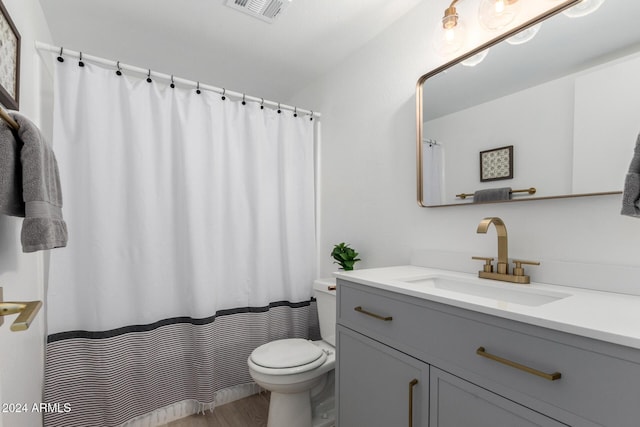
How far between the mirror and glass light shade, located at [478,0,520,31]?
7 centimetres

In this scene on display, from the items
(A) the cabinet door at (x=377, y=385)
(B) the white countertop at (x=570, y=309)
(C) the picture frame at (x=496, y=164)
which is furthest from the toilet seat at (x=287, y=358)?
(C) the picture frame at (x=496, y=164)

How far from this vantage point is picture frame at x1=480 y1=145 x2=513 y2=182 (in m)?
1.23

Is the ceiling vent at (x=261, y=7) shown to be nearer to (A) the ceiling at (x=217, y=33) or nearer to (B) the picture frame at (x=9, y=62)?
(A) the ceiling at (x=217, y=33)

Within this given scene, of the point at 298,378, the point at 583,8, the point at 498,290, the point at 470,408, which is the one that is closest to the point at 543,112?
the point at 583,8

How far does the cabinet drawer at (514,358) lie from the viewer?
60 centimetres

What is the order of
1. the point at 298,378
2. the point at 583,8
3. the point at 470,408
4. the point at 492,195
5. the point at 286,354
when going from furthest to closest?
the point at 286,354 → the point at 298,378 → the point at 492,195 → the point at 583,8 → the point at 470,408

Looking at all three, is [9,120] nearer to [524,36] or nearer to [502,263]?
[502,263]

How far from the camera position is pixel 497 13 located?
1178 millimetres

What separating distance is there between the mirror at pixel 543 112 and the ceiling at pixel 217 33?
2.06 ft

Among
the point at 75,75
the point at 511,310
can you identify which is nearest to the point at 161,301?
the point at 75,75

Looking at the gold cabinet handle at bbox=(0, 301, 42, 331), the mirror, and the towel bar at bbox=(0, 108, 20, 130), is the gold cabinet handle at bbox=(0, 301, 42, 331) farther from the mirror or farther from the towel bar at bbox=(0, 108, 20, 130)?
the mirror

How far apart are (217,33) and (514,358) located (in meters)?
2.13

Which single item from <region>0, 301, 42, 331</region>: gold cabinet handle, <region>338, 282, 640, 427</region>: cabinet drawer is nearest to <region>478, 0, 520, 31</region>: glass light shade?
<region>338, 282, 640, 427</region>: cabinet drawer

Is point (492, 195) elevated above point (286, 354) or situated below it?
above
